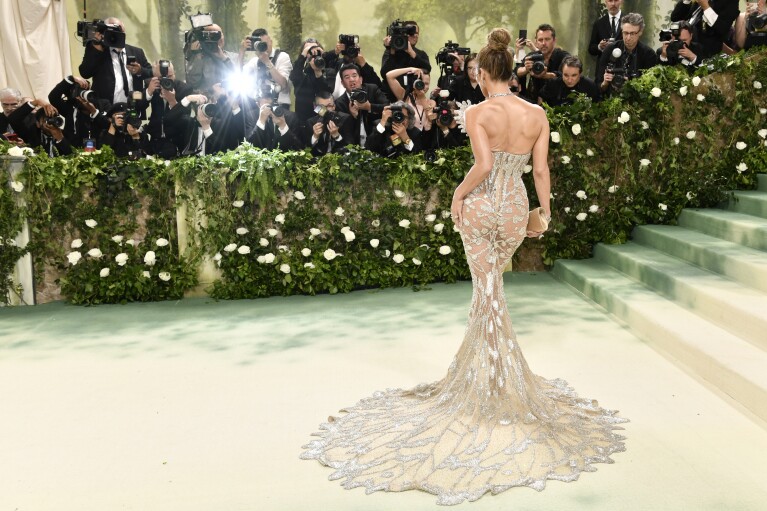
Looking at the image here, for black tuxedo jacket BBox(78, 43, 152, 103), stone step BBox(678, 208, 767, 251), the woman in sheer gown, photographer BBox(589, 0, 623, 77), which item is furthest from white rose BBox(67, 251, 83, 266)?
photographer BBox(589, 0, 623, 77)

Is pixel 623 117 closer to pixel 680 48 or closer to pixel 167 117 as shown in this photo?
pixel 680 48

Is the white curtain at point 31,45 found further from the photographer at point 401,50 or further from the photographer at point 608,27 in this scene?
the photographer at point 608,27

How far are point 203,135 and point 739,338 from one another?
5.53 meters

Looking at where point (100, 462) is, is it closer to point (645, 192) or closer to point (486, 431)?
point (486, 431)

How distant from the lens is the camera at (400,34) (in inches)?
351

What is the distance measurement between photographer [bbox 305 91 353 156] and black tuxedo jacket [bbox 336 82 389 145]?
0.10 metres

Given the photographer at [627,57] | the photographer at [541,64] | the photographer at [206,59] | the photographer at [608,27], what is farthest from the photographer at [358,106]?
the photographer at [608,27]

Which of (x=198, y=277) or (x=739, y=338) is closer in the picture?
(x=739, y=338)

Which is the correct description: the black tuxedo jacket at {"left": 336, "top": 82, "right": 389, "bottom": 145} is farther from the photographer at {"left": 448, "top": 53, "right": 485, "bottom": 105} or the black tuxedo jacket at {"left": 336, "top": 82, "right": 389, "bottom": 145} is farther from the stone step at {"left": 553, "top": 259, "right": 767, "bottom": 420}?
the stone step at {"left": 553, "top": 259, "right": 767, "bottom": 420}

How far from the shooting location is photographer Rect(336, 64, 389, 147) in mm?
8430

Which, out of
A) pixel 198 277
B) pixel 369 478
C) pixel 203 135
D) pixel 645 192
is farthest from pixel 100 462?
pixel 645 192

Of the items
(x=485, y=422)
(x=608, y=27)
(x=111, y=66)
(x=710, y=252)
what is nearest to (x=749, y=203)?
(x=710, y=252)

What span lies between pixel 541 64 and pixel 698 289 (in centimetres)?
305

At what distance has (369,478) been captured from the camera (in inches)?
148
